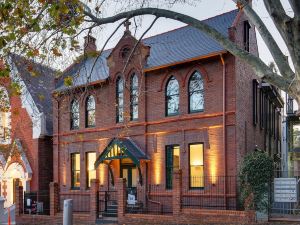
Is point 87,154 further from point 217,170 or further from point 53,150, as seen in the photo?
point 217,170

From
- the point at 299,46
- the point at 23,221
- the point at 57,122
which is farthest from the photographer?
the point at 57,122

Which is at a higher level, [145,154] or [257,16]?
[257,16]

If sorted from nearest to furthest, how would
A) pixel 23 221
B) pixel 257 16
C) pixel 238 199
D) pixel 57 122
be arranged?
pixel 257 16
pixel 238 199
pixel 23 221
pixel 57 122

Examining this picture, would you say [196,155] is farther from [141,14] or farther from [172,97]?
[141,14]

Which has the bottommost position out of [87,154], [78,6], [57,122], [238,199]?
[238,199]

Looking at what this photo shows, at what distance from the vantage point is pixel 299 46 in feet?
31.0

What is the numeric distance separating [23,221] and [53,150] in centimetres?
485

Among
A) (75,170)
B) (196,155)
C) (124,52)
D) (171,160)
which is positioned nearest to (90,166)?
(75,170)

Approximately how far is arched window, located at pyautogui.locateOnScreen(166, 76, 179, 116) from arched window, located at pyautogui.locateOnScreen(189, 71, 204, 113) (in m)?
0.80

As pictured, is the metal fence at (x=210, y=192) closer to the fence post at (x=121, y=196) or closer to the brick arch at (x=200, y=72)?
the fence post at (x=121, y=196)

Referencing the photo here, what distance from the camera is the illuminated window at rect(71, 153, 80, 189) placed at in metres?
26.8

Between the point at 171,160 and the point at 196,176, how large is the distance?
5.43 feet

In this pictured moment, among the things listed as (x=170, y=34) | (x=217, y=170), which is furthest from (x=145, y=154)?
(x=170, y=34)

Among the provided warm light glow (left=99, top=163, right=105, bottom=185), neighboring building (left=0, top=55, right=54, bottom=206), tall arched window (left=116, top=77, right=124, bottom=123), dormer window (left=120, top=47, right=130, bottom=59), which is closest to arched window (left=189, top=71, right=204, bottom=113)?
tall arched window (left=116, top=77, right=124, bottom=123)
